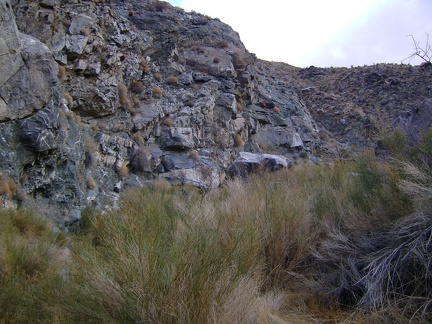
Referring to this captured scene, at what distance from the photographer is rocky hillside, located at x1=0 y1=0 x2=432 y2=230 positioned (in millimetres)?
7434

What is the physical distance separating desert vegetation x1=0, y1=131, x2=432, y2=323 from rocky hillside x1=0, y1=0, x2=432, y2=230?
95.8 inches

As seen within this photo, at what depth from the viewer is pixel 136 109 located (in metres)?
14.3

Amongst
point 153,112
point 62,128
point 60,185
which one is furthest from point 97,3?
point 60,185

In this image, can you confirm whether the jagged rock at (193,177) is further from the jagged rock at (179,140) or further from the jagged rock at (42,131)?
the jagged rock at (42,131)

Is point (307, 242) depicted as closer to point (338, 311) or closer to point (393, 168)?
point (338, 311)

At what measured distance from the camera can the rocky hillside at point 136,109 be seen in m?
7.43

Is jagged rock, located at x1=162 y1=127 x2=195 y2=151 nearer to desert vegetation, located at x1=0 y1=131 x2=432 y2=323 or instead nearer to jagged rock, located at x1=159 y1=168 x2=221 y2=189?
jagged rock, located at x1=159 y1=168 x2=221 y2=189

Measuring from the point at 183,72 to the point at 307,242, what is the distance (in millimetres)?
14075

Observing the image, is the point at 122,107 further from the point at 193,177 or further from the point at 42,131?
the point at 42,131

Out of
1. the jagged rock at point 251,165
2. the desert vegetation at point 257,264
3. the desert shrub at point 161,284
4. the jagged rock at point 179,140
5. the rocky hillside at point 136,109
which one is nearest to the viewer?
the desert shrub at point 161,284

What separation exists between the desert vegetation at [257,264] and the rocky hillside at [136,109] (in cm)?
243

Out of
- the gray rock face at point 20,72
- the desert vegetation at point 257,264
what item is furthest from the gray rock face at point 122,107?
the desert vegetation at point 257,264

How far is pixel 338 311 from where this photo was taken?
341 centimetres

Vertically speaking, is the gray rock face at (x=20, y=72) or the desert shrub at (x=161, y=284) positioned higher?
the gray rock face at (x=20, y=72)
